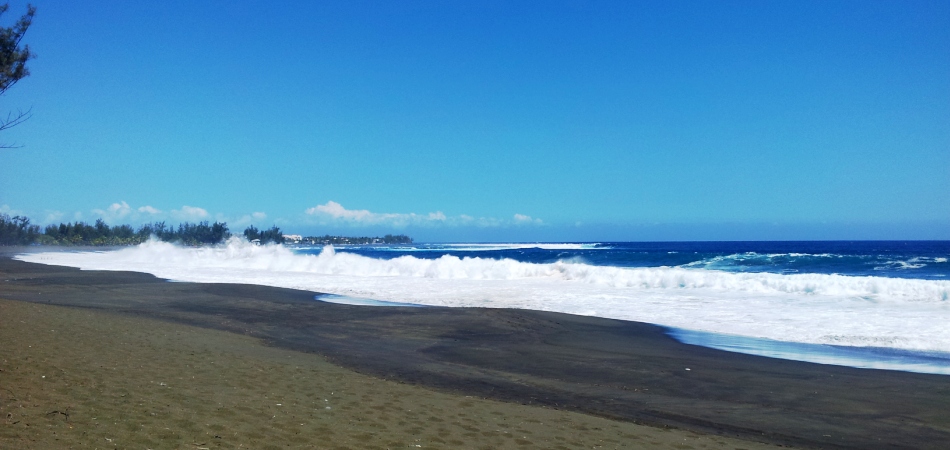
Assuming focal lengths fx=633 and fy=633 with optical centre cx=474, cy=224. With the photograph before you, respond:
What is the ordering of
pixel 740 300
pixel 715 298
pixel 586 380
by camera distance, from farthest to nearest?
pixel 715 298 → pixel 740 300 → pixel 586 380

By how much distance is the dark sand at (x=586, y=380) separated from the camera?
310 inches

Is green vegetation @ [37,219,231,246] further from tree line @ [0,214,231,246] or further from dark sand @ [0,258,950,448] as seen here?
dark sand @ [0,258,950,448]

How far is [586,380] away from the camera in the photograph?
11109 mm

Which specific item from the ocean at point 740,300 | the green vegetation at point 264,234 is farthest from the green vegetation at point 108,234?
the ocean at point 740,300

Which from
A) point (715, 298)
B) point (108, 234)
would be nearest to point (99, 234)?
point (108, 234)

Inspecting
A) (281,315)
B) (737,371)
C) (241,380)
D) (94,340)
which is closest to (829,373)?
(737,371)

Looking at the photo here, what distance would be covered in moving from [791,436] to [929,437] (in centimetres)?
181

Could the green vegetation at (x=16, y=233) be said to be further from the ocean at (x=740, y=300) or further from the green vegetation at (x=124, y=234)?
the ocean at (x=740, y=300)

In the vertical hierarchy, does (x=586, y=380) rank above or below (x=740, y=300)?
below

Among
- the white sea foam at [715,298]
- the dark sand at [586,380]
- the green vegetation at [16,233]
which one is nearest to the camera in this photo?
the dark sand at [586,380]

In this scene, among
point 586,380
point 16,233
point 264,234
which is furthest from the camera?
point 264,234

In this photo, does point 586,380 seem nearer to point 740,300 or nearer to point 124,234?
point 740,300

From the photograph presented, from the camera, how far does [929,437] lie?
318 inches

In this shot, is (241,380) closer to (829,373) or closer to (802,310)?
(829,373)
